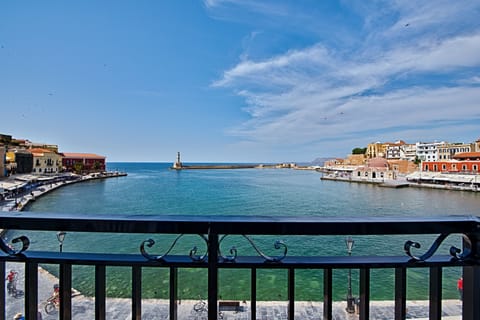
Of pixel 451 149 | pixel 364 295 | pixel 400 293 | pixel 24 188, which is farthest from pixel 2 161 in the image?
pixel 451 149

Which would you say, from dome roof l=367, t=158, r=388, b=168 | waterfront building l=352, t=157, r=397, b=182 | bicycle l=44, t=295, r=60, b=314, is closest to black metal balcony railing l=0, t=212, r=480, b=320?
bicycle l=44, t=295, r=60, b=314

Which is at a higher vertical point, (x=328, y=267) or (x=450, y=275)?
(x=328, y=267)

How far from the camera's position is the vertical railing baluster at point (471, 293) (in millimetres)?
929

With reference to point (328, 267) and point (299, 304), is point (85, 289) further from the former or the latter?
point (328, 267)

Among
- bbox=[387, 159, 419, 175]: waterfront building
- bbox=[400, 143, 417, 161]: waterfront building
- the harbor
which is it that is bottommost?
the harbor

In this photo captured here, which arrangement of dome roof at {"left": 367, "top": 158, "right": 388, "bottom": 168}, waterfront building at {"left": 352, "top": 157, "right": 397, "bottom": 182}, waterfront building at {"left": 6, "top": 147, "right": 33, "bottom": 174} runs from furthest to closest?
dome roof at {"left": 367, "top": 158, "right": 388, "bottom": 168} → waterfront building at {"left": 352, "top": 157, "right": 397, "bottom": 182} → waterfront building at {"left": 6, "top": 147, "right": 33, "bottom": 174}

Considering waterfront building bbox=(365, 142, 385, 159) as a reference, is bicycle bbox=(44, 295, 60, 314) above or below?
below

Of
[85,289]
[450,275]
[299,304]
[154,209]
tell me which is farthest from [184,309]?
[154,209]

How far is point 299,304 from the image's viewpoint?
555 cm

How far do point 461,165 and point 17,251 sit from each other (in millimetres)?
51573

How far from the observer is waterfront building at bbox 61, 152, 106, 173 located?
57550mm

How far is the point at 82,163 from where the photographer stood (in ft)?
198

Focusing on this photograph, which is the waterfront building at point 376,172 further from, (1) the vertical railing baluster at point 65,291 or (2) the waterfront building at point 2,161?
(2) the waterfront building at point 2,161

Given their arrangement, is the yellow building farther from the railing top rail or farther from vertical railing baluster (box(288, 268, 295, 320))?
vertical railing baluster (box(288, 268, 295, 320))
